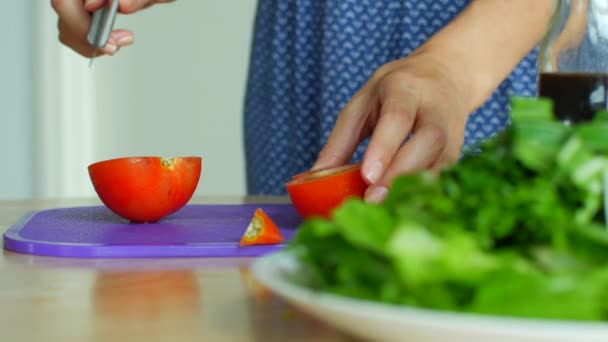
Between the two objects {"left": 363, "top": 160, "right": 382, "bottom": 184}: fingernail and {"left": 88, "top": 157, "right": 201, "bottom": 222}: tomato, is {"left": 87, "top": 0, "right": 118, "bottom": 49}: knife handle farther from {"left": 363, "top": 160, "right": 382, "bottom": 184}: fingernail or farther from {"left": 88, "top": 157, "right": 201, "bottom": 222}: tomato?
{"left": 363, "top": 160, "right": 382, "bottom": 184}: fingernail

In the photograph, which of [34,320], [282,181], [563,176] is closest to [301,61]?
[282,181]

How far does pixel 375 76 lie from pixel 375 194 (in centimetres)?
28

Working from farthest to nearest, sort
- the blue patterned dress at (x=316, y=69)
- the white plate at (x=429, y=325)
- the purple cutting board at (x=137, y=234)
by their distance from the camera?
the blue patterned dress at (x=316, y=69), the purple cutting board at (x=137, y=234), the white plate at (x=429, y=325)

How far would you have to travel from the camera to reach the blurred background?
132 inches

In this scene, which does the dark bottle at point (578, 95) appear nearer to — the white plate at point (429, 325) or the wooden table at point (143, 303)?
the wooden table at point (143, 303)

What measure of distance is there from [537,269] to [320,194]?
559mm

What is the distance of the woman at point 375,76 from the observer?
1.03 meters

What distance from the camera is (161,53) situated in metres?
3.46

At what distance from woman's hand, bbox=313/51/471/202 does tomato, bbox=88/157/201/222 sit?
0.17 meters

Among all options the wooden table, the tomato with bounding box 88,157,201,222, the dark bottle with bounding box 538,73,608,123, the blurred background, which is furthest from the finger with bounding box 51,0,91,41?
the blurred background

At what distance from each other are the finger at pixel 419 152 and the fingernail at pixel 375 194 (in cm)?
1

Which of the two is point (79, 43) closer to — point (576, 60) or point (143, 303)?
point (576, 60)

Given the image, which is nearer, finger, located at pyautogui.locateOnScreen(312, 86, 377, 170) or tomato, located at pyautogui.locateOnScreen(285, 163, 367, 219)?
tomato, located at pyautogui.locateOnScreen(285, 163, 367, 219)

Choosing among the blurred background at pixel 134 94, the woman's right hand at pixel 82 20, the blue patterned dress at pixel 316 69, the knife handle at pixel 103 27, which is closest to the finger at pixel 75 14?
the woman's right hand at pixel 82 20
